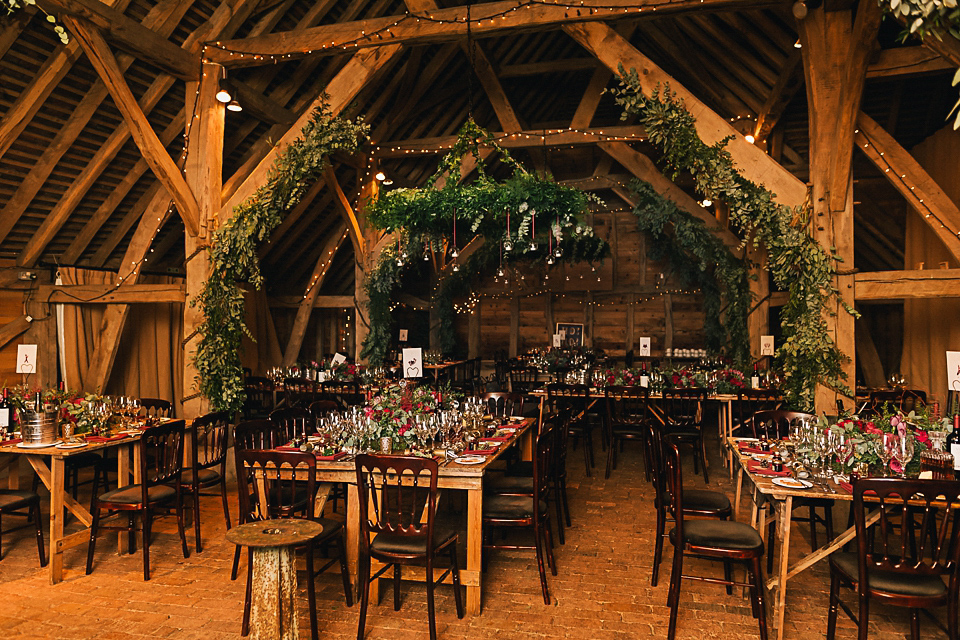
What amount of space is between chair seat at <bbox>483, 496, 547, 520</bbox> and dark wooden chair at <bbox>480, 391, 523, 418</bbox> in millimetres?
1822

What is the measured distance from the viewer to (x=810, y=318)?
5.63 meters

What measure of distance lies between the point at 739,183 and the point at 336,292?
9.72 meters

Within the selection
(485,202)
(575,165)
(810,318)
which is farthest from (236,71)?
(575,165)

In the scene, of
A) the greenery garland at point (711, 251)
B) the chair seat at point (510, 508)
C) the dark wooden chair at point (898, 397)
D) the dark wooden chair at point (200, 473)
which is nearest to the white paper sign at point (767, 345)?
the greenery garland at point (711, 251)

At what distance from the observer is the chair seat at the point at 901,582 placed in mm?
3078

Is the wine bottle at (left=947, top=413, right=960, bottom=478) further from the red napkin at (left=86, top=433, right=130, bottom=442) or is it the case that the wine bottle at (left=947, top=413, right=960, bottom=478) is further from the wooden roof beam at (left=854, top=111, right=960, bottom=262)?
the red napkin at (left=86, top=433, right=130, bottom=442)

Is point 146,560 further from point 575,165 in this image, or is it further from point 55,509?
point 575,165

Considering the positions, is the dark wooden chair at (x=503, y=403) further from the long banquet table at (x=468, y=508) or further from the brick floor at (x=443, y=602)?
the long banquet table at (x=468, y=508)

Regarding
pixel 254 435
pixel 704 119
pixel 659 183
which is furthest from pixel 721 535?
pixel 659 183

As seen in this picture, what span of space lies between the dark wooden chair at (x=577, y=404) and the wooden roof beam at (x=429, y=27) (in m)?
4.07

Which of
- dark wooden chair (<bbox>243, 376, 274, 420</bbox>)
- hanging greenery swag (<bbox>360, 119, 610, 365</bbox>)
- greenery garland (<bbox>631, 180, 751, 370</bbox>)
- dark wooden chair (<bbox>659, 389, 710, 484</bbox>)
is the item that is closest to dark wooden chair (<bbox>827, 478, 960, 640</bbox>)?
hanging greenery swag (<bbox>360, 119, 610, 365</bbox>)

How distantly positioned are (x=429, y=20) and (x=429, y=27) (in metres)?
0.07

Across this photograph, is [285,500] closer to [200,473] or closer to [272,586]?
[200,473]

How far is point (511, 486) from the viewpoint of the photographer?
15.7 ft
